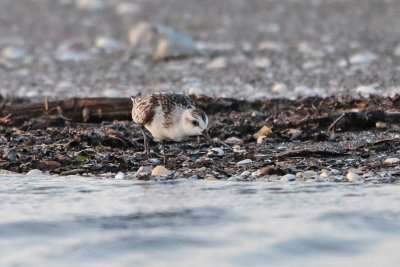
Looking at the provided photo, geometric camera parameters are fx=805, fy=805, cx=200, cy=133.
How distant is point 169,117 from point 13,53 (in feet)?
28.4

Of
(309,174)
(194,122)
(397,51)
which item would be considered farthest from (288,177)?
(397,51)

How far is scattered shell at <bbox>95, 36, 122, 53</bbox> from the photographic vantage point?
47.7 feet

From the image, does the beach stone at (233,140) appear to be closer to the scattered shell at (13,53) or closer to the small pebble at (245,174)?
the small pebble at (245,174)

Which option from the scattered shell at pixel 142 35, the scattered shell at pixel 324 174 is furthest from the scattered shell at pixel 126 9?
the scattered shell at pixel 324 174

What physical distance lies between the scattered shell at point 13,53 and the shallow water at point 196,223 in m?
8.80

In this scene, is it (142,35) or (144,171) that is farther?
(142,35)

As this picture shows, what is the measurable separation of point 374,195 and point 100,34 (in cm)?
1219

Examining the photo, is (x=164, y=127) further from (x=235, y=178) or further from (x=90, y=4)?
(x=90, y=4)

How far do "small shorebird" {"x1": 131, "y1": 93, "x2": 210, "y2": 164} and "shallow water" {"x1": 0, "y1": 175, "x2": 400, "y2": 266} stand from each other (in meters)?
0.69

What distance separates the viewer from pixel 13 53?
14297 mm

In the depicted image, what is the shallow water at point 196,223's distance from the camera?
12.9ft

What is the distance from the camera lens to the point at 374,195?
500cm

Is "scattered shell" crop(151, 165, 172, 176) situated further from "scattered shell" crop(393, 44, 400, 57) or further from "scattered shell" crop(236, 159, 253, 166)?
"scattered shell" crop(393, 44, 400, 57)

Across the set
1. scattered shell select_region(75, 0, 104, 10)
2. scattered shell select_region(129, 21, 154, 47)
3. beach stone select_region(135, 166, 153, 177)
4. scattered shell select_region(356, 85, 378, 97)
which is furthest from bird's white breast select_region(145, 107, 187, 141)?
scattered shell select_region(75, 0, 104, 10)
